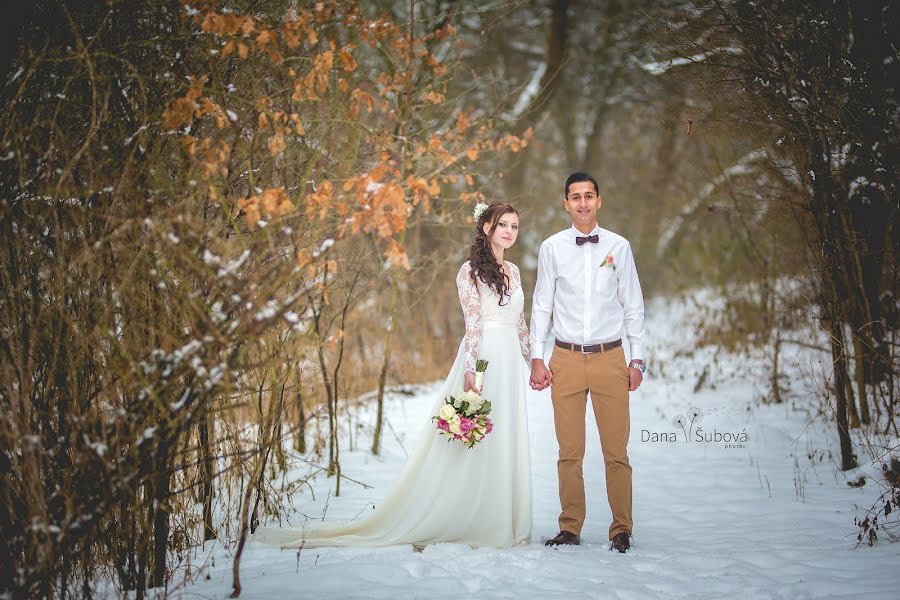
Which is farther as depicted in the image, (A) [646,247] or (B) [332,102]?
(A) [646,247]

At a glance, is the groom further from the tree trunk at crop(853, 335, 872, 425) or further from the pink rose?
the tree trunk at crop(853, 335, 872, 425)

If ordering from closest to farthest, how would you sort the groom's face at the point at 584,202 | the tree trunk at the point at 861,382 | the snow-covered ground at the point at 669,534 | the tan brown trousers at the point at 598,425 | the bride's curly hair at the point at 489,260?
1. the snow-covered ground at the point at 669,534
2. the tan brown trousers at the point at 598,425
3. the groom's face at the point at 584,202
4. the bride's curly hair at the point at 489,260
5. the tree trunk at the point at 861,382

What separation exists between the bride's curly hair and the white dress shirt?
24 centimetres

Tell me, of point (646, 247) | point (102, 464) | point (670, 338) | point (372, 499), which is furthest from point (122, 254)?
point (646, 247)

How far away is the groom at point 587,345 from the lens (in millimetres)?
3604

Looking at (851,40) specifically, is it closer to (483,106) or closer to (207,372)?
(207,372)

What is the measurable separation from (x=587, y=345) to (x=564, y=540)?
109 centimetres

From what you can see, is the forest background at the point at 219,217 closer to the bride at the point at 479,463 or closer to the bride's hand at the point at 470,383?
the bride at the point at 479,463

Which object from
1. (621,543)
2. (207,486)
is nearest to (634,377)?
(621,543)

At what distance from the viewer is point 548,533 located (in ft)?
12.8

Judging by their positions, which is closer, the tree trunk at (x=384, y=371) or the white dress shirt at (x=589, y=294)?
the white dress shirt at (x=589, y=294)

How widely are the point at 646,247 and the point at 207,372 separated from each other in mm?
11584

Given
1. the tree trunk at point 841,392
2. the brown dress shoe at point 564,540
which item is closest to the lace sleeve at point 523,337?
the brown dress shoe at point 564,540

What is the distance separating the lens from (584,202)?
146 inches
